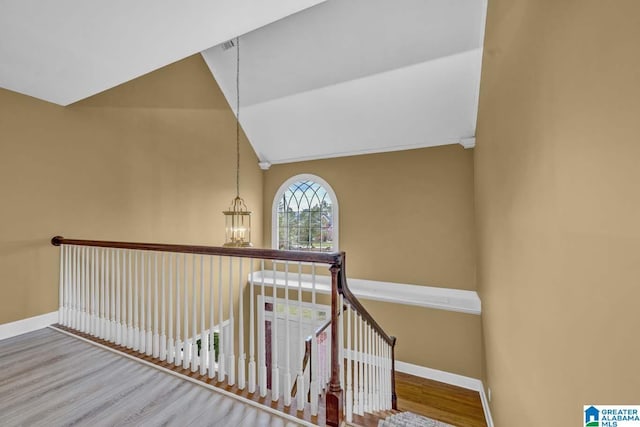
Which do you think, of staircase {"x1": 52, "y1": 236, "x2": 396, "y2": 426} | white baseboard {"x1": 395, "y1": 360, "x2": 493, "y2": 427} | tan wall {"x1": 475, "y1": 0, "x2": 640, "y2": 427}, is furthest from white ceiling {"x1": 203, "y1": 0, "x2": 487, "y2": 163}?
white baseboard {"x1": 395, "y1": 360, "x2": 493, "y2": 427}

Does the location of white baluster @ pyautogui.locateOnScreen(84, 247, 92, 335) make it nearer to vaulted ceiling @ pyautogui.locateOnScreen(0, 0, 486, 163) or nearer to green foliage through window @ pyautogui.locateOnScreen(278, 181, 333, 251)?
vaulted ceiling @ pyautogui.locateOnScreen(0, 0, 486, 163)

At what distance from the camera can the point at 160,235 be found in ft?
13.1

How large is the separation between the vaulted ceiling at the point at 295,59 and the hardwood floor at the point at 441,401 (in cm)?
355

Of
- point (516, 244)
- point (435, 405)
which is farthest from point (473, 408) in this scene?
point (516, 244)

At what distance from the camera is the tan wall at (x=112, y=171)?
2.75m

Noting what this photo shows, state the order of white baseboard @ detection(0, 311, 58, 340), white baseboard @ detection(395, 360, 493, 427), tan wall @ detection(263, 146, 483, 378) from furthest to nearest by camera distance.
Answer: tan wall @ detection(263, 146, 483, 378) → white baseboard @ detection(395, 360, 493, 427) → white baseboard @ detection(0, 311, 58, 340)

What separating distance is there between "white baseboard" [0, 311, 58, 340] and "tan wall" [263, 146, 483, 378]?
13.1 ft

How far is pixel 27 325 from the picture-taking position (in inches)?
111

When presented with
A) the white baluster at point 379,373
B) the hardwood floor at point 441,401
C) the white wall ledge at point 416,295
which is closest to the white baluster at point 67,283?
the white wall ledge at point 416,295

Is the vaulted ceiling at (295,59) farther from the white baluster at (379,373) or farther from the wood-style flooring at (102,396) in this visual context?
the white baluster at (379,373)

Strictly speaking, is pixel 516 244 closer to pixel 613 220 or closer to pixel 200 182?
pixel 613 220

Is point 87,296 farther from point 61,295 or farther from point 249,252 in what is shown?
point 249,252

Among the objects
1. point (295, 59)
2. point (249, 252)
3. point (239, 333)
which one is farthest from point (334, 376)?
point (295, 59)

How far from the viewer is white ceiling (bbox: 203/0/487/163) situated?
3.13 meters
